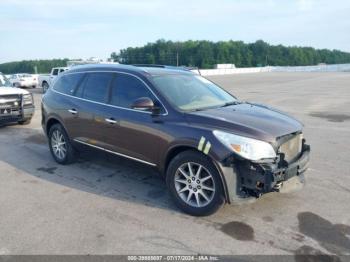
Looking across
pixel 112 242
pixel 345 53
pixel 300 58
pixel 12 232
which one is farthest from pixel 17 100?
pixel 345 53

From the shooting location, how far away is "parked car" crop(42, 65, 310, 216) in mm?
4078

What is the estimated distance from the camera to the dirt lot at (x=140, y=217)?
3.76 metres

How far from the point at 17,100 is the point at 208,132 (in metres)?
7.63

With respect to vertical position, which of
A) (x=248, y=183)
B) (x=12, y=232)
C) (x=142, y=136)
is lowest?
(x=12, y=232)

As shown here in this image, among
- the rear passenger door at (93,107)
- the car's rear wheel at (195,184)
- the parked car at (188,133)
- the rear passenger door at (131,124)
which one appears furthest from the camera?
the rear passenger door at (93,107)

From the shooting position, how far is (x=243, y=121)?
4.38 metres

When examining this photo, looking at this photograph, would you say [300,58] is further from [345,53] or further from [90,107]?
[90,107]

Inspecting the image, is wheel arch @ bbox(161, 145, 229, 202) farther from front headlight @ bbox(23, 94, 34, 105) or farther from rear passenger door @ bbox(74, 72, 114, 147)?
front headlight @ bbox(23, 94, 34, 105)

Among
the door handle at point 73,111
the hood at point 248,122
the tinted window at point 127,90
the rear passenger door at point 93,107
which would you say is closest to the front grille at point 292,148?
the hood at point 248,122

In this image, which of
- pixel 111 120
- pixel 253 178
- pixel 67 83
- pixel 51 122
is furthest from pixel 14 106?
pixel 253 178

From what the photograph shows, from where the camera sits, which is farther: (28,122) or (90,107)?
(28,122)

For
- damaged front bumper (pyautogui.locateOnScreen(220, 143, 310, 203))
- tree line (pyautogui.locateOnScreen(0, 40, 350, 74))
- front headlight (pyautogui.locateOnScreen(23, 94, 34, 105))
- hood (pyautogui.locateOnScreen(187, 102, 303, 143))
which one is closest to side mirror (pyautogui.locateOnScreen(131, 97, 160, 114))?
hood (pyautogui.locateOnScreen(187, 102, 303, 143))

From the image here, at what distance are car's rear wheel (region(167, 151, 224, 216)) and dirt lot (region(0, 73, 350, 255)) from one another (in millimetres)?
155

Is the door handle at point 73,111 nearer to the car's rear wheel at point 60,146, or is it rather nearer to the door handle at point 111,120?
the car's rear wheel at point 60,146
